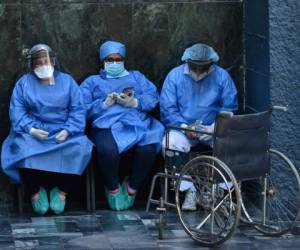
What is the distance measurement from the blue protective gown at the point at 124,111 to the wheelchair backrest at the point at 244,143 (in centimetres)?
134

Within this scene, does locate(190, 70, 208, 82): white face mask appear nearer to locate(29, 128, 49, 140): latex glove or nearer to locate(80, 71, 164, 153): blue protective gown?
locate(80, 71, 164, 153): blue protective gown

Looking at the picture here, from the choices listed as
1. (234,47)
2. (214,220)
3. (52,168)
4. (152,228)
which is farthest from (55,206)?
(234,47)

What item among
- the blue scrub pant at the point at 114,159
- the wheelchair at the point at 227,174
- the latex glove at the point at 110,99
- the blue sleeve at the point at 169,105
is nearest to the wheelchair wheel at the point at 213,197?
the wheelchair at the point at 227,174

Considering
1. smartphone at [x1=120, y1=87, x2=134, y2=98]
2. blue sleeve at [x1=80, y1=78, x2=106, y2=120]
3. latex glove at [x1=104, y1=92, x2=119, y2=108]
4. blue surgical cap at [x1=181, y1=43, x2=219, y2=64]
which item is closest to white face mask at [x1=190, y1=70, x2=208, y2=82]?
blue surgical cap at [x1=181, y1=43, x2=219, y2=64]

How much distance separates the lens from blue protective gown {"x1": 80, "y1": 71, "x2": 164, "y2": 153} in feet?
27.8

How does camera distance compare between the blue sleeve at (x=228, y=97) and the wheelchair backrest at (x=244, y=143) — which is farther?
the blue sleeve at (x=228, y=97)

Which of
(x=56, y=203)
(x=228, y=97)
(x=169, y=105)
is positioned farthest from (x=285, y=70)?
(x=56, y=203)

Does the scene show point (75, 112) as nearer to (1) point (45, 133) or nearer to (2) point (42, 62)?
(1) point (45, 133)

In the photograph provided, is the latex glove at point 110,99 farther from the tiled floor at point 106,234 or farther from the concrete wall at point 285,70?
the concrete wall at point 285,70

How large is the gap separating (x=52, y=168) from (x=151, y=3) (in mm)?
1719

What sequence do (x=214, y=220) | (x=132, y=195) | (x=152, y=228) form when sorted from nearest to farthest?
(x=214, y=220), (x=152, y=228), (x=132, y=195)

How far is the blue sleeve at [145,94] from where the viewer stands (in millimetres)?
8625

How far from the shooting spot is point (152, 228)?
7918 millimetres

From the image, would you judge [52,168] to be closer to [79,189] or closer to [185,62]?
[79,189]
